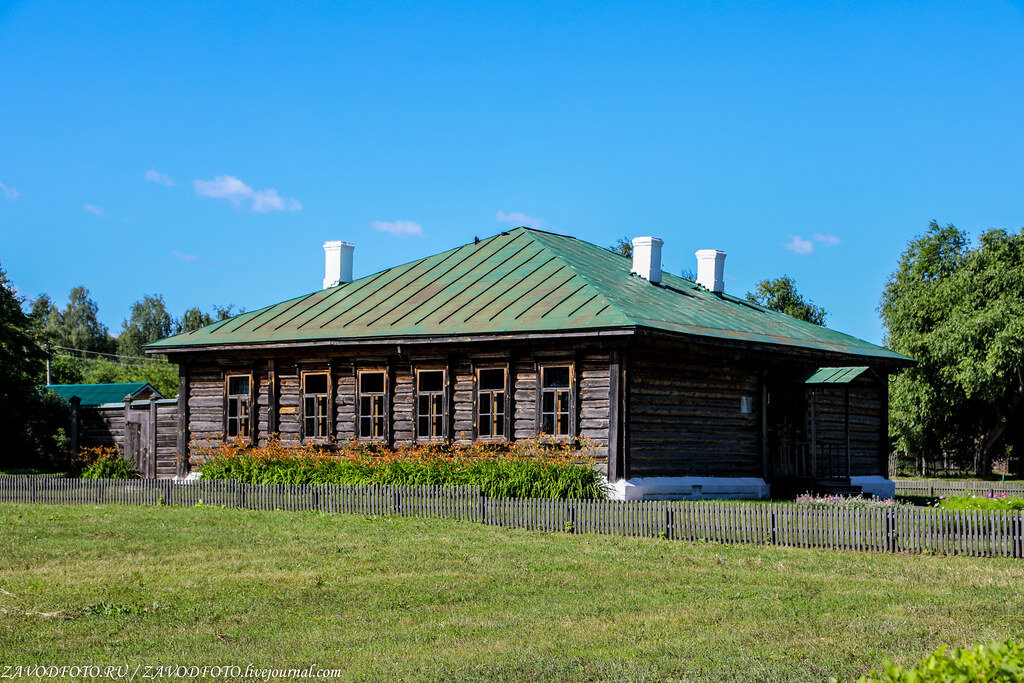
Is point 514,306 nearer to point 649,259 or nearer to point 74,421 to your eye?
point 649,259

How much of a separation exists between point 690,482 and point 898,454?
35.8m

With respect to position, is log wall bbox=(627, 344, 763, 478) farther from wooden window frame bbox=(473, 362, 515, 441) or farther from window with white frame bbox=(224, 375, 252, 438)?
window with white frame bbox=(224, 375, 252, 438)

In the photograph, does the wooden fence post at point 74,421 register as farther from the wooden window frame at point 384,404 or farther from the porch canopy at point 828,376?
the porch canopy at point 828,376

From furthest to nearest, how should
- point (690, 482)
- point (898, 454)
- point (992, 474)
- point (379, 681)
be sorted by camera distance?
point (898, 454)
point (992, 474)
point (690, 482)
point (379, 681)

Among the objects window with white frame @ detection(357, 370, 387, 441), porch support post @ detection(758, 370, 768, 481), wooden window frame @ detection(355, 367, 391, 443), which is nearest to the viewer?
wooden window frame @ detection(355, 367, 391, 443)

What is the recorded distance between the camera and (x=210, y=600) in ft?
40.8

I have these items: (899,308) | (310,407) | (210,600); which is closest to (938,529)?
(210,600)

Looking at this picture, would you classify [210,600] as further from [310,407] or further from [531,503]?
[310,407]

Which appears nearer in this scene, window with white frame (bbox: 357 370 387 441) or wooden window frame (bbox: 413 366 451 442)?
wooden window frame (bbox: 413 366 451 442)

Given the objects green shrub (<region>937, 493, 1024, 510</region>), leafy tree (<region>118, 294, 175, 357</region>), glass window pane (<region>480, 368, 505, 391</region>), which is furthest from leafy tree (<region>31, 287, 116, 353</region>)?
green shrub (<region>937, 493, 1024, 510</region>)

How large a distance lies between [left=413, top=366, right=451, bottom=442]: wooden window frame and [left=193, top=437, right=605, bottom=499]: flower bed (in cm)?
32

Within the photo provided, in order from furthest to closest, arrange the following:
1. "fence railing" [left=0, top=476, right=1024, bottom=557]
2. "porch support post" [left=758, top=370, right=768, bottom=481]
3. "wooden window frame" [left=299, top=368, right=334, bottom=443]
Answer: "wooden window frame" [left=299, top=368, right=334, bottom=443], "porch support post" [left=758, top=370, right=768, bottom=481], "fence railing" [left=0, top=476, right=1024, bottom=557]

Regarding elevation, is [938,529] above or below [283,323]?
below

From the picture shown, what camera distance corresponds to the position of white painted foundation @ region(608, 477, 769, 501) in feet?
76.9
